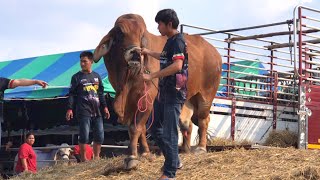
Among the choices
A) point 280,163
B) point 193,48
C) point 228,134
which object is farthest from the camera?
point 228,134

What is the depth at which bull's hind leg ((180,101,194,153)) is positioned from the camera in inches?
378

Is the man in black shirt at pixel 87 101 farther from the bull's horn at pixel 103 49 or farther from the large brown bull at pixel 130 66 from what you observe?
the bull's horn at pixel 103 49

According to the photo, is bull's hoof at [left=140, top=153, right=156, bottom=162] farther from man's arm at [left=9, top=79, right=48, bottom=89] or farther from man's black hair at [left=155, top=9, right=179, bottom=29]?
man's black hair at [left=155, top=9, right=179, bottom=29]

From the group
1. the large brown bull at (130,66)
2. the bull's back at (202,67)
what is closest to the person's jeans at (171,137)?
the large brown bull at (130,66)

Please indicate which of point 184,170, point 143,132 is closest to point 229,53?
point 143,132

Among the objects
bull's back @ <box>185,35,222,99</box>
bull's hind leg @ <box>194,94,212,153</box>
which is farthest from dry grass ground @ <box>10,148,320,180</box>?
bull's hind leg @ <box>194,94,212,153</box>

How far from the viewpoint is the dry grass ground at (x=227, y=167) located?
645 centimetres

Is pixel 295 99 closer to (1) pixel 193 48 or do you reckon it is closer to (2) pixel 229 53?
(2) pixel 229 53

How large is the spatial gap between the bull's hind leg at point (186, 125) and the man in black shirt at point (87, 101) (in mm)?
1250

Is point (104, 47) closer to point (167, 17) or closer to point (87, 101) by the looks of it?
point (167, 17)

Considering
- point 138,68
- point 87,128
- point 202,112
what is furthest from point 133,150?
point 202,112

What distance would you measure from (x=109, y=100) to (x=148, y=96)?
493 cm

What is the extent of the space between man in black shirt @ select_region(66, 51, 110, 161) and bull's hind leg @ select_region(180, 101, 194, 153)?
4.10 feet

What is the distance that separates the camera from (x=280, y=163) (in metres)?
6.94
